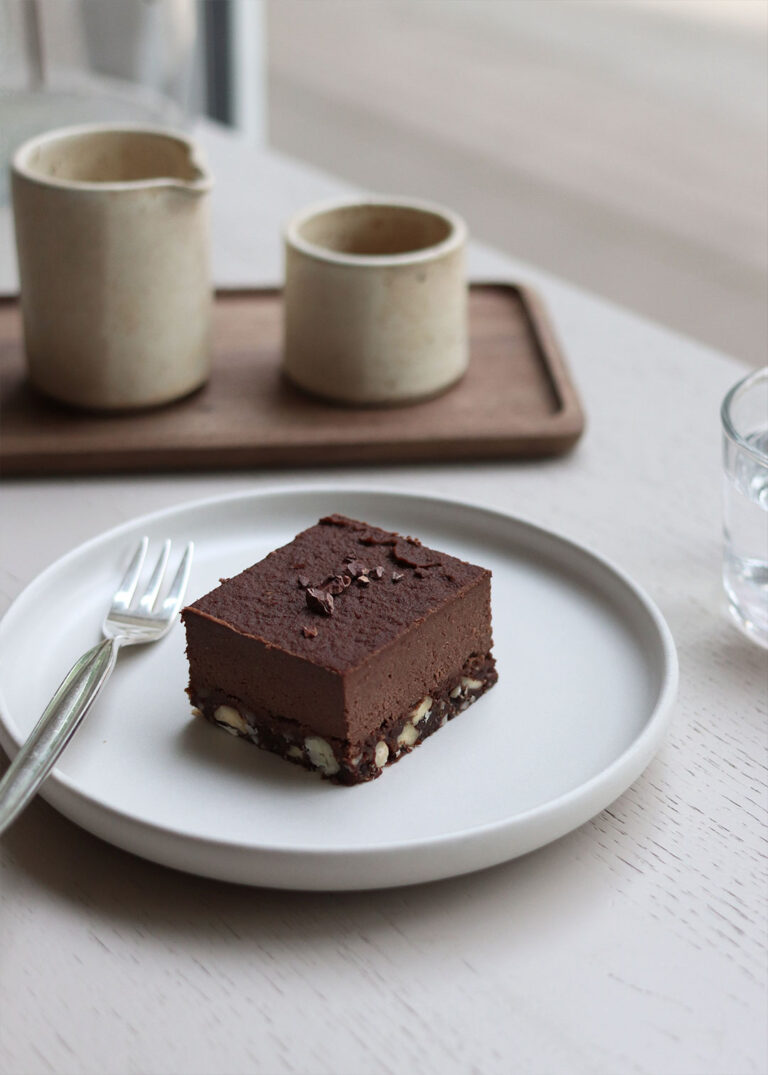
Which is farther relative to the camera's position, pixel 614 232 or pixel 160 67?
pixel 614 232

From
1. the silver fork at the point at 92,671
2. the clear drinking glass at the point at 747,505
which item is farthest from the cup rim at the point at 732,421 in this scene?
the silver fork at the point at 92,671

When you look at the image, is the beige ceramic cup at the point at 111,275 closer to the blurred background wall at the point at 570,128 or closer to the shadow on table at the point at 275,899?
the shadow on table at the point at 275,899

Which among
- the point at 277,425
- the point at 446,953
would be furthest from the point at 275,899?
the point at 277,425

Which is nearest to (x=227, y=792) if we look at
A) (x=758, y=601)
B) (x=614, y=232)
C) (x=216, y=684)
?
(x=216, y=684)

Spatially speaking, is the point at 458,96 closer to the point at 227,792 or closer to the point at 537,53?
the point at 537,53

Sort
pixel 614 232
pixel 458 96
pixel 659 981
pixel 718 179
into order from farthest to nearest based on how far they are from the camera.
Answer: pixel 458 96 < pixel 718 179 < pixel 614 232 < pixel 659 981

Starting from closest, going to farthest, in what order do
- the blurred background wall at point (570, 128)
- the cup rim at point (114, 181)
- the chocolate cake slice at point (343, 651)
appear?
the chocolate cake slice at point (343, 651) < the cup rim at point (114, 181) < the blurred background wall at point (570, 128)

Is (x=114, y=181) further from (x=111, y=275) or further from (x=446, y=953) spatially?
(x=446, y=953)

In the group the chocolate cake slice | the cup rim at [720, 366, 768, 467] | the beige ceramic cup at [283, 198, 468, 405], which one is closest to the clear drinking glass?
the cup rim at [720, 366, 768, 467]
